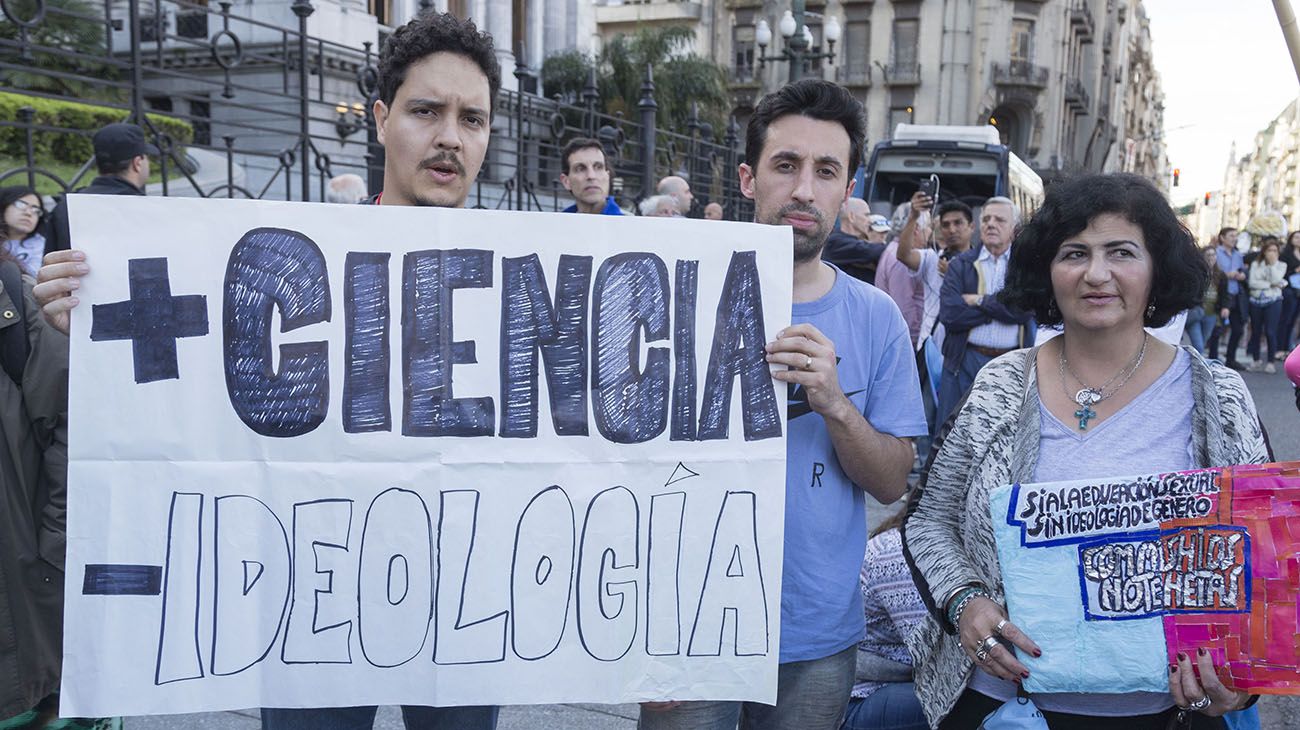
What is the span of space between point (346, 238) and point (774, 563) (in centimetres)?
100

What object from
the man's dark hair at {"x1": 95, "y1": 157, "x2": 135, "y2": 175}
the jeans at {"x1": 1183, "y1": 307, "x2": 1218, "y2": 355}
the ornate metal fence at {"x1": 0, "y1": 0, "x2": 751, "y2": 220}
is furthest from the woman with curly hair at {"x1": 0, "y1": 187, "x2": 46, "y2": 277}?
the jeans at {"x1": 1183, "y1": 307, "x2": 1218, "y2": 355}

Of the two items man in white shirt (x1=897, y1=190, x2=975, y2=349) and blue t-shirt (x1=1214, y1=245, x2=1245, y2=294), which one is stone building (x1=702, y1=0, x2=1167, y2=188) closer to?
blue t-shirt (x1=1214, y1=245, x2=1245, y2=294)

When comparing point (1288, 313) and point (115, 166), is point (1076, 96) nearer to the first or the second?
point (1288, 313)

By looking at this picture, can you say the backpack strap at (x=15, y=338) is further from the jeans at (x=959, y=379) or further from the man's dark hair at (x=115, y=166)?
the jeans at (x=959, y=379)

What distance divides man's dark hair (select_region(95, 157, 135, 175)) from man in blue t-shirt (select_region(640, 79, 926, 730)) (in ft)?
12.3

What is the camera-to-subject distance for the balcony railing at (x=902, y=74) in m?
42.0

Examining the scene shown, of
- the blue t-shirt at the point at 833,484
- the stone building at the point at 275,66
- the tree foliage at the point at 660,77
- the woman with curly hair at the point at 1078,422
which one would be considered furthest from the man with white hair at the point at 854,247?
the tree foliage at the point at 660,77

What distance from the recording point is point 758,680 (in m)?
1.93

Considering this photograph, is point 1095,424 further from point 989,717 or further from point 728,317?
point 728,317

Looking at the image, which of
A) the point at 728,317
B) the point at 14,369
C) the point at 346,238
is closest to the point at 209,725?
the point at 14,369

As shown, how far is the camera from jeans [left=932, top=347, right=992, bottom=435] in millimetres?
6184

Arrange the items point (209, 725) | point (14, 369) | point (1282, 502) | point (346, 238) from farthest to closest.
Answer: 1. point (209, 725)
2. point (14, 369)
3. point (346, 238)
4. point (1282, 502)

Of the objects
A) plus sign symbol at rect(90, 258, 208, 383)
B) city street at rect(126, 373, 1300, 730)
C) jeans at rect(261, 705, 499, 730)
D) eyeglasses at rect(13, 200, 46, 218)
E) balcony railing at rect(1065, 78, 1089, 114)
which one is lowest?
city street at rect(126, 373, 1300, 730)

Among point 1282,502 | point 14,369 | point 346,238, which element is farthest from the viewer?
point 14,369
